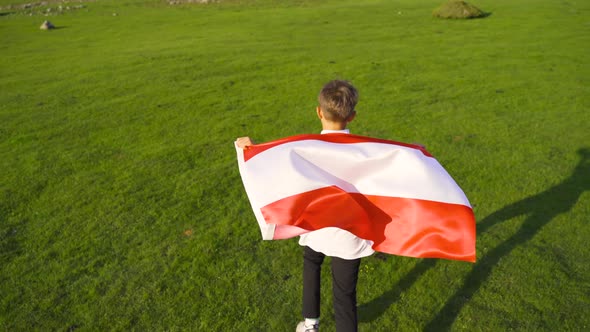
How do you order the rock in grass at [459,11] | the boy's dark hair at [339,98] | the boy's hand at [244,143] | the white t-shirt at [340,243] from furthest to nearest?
the rock in grass at [459,11]
the boy's hand at [244,143]
the white t-shirt at [340,243]
the boy's dark hair at [339,98]

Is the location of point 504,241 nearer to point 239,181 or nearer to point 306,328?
point 306,328

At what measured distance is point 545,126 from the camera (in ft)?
30.0

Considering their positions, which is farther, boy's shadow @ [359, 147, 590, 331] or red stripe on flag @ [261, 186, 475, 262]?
boy's shadow @ [359, 147, 590, 331]

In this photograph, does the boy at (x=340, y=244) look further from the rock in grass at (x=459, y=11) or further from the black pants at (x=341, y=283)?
the rock in grass at (x=459, y=11)

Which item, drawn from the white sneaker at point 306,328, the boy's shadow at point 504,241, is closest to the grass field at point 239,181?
the boy's shadow at point 504,241

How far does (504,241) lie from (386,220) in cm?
278

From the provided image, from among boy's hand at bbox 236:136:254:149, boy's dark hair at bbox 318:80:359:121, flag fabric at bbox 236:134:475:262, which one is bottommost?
flag fabric at bbox 236:134:475:262

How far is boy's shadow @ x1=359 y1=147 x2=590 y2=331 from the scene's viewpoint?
4.47 m

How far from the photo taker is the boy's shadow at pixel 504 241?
4.47 metres

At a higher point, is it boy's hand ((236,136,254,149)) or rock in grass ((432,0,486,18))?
boy's hand ((236,136,254,149))

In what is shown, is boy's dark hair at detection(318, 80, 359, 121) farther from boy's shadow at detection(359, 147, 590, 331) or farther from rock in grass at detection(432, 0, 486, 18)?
rock in grass at detection(432, 0, 486, 18)

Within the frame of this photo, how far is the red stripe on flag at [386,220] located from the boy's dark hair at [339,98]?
0.64 metres

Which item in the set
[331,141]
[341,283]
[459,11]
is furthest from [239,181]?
[459,11]

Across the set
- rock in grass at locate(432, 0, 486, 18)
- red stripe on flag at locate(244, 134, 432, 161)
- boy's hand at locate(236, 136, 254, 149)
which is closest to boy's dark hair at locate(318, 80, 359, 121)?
red stripe on flag at locate(244, 134, 432, 161)
